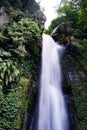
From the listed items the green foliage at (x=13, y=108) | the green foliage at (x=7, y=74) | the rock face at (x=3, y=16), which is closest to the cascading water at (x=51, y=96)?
the green foliage at (x=13, y=108)

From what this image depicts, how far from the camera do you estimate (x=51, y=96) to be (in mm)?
11016

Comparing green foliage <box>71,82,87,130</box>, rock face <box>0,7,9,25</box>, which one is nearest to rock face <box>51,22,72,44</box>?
rock face <box>0,7,9,25</box>

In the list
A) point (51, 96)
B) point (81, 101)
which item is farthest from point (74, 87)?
point (51, 96)

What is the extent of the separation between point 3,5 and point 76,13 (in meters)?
7.16

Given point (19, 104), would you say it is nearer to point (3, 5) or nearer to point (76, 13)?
point (3, 5)

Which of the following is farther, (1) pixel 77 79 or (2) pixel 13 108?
(1) pixel 77 79

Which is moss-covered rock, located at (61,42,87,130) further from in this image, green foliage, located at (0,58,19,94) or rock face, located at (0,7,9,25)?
rock face, located at (0,7,9,25)

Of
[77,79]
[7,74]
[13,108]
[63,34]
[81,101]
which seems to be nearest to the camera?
[13,108]

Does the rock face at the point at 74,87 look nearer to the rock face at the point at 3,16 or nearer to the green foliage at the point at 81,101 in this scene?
the green foliage at the point at 81,101

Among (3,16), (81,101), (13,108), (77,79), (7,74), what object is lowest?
(13,108)

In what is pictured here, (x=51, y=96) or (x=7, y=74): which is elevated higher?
(x=7, y=74)

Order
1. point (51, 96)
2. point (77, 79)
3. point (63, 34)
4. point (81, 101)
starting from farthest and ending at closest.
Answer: point (63, 34)
point (77, 79)
point (51, 96)
point (81, 101)

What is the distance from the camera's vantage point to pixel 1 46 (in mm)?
10109

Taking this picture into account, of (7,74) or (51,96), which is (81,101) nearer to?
(51,96)
